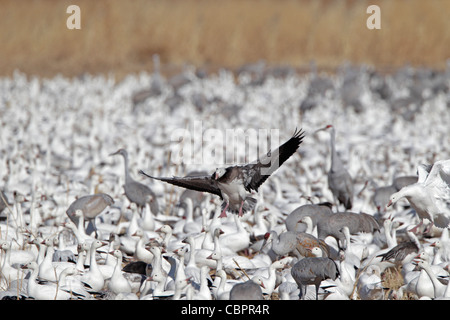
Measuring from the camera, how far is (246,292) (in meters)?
4.57

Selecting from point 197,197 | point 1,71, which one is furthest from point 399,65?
point 197,197

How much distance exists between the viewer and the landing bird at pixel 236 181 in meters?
5.61

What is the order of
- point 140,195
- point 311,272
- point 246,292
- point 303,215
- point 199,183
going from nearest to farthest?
point 246,292, point 311,272, point 199,183, point 303,215, point 140,195

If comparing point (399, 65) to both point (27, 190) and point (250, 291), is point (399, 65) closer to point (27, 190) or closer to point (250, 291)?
point (27, 190)

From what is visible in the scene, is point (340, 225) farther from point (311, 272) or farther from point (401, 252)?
point (311, 272)

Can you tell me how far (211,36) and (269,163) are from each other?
14293 mm

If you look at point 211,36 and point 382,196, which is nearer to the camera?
point 382,196

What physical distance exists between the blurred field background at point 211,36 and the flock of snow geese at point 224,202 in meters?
4.54

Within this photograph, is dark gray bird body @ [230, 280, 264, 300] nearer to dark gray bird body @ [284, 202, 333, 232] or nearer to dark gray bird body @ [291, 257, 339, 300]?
dark gray bird body @ [291, 257, 339, 300]

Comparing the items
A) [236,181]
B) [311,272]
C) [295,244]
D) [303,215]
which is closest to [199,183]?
[236,181]

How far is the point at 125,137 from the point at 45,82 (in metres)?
5.91

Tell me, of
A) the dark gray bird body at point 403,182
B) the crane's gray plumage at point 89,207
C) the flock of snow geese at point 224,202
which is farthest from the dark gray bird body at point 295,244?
the dark gray bird body at point 403,182

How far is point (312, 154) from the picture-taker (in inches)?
412

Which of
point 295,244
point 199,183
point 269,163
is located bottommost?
point 295,244
